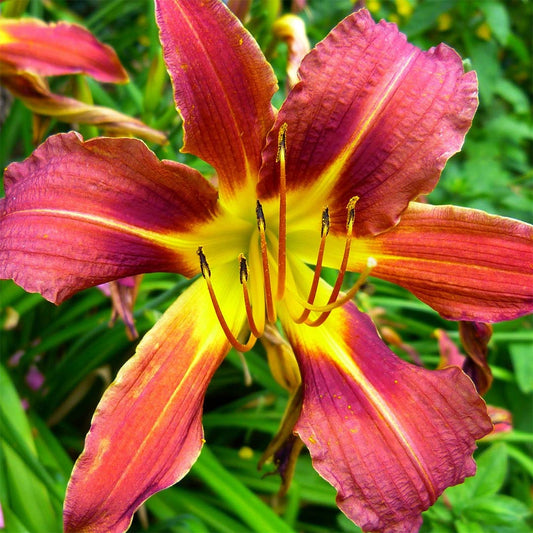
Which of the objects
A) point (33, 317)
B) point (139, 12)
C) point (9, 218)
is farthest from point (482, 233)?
point (139, 12)

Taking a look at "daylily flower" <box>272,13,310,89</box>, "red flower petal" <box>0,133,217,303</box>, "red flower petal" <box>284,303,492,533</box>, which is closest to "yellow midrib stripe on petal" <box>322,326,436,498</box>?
"red flower petal" <box>284,303,492,533</box>

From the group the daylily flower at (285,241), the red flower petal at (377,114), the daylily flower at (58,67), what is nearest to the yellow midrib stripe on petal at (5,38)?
the daylily flower at (58,67)

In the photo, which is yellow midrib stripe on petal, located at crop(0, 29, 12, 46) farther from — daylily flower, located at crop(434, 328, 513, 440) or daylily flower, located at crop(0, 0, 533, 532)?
daylily flower, located at crop(434, 328, 513, 440)

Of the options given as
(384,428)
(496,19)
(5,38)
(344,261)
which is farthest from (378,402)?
(496,19)

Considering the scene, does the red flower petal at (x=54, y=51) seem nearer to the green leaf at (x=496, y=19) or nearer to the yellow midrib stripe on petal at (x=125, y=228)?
the yellow midrib stripe on petal at (x=125, y=228)

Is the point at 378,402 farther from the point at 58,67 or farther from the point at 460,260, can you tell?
the point at 58,67
